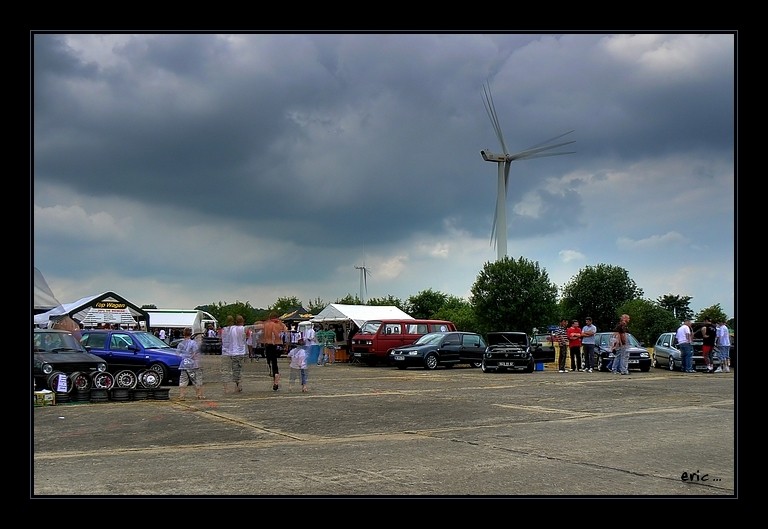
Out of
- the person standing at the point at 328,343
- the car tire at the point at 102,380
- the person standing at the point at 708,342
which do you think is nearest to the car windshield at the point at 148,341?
the car tire at the point at 102,380

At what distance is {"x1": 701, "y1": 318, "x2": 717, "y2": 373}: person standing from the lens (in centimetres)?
2500

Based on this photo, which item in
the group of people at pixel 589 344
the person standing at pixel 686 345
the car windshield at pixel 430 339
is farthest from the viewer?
the car windshield at pixel 430 339

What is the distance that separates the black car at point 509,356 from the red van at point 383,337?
6.10 m

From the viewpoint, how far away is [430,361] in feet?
93.4

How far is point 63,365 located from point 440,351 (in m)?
15.9

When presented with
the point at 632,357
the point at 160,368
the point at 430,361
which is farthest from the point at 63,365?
the point at 632,357

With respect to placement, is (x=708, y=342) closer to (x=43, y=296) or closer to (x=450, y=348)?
(x=450, y=348)

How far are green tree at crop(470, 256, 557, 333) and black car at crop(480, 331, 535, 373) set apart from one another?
117 feet

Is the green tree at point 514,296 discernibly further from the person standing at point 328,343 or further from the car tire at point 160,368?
the car tire at point 160,368

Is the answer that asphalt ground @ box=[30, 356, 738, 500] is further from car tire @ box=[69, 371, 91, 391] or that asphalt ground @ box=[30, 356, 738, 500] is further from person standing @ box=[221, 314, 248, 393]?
person standing @ box=[221, 314, 248, 393]

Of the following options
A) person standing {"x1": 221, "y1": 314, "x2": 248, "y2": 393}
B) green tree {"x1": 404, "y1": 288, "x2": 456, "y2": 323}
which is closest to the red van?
person standing {"x1": 221, "y1": 314, "x2": 248, "y2": 393}

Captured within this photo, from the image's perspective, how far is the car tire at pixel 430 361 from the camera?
28.4 meters
